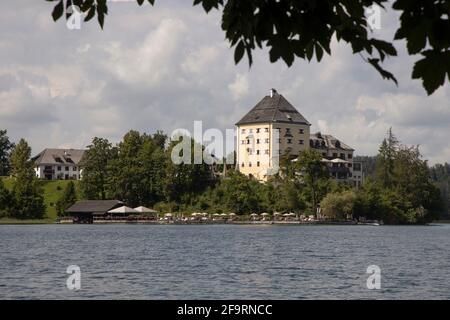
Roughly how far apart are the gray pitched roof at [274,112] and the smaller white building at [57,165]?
5183 centimetres

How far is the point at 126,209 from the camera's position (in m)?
109

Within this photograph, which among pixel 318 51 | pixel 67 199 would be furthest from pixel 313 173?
pixel 318 51

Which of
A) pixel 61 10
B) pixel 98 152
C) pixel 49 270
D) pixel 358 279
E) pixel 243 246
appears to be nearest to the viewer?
pixel 61 10

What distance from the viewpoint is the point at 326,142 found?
13850cm

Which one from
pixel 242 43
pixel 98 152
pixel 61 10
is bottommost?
pixel 242 43

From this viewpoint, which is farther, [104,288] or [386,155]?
[386,155]

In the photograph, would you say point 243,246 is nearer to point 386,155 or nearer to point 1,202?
point 1,202

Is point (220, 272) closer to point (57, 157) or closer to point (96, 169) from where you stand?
point (96, 169)

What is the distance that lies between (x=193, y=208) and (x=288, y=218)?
14.3 metres

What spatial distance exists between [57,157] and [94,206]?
213ft

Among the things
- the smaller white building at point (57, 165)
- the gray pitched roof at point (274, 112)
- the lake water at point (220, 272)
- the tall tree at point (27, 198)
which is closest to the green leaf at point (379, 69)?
the lake water at point (220, 272)

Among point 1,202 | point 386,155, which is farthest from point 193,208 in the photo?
point 386,155

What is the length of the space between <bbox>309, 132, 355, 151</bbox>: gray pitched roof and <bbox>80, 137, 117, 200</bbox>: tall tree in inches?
1420

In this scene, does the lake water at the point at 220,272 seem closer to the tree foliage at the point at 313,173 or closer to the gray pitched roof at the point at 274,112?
the tree foliage at the point at 313,173
